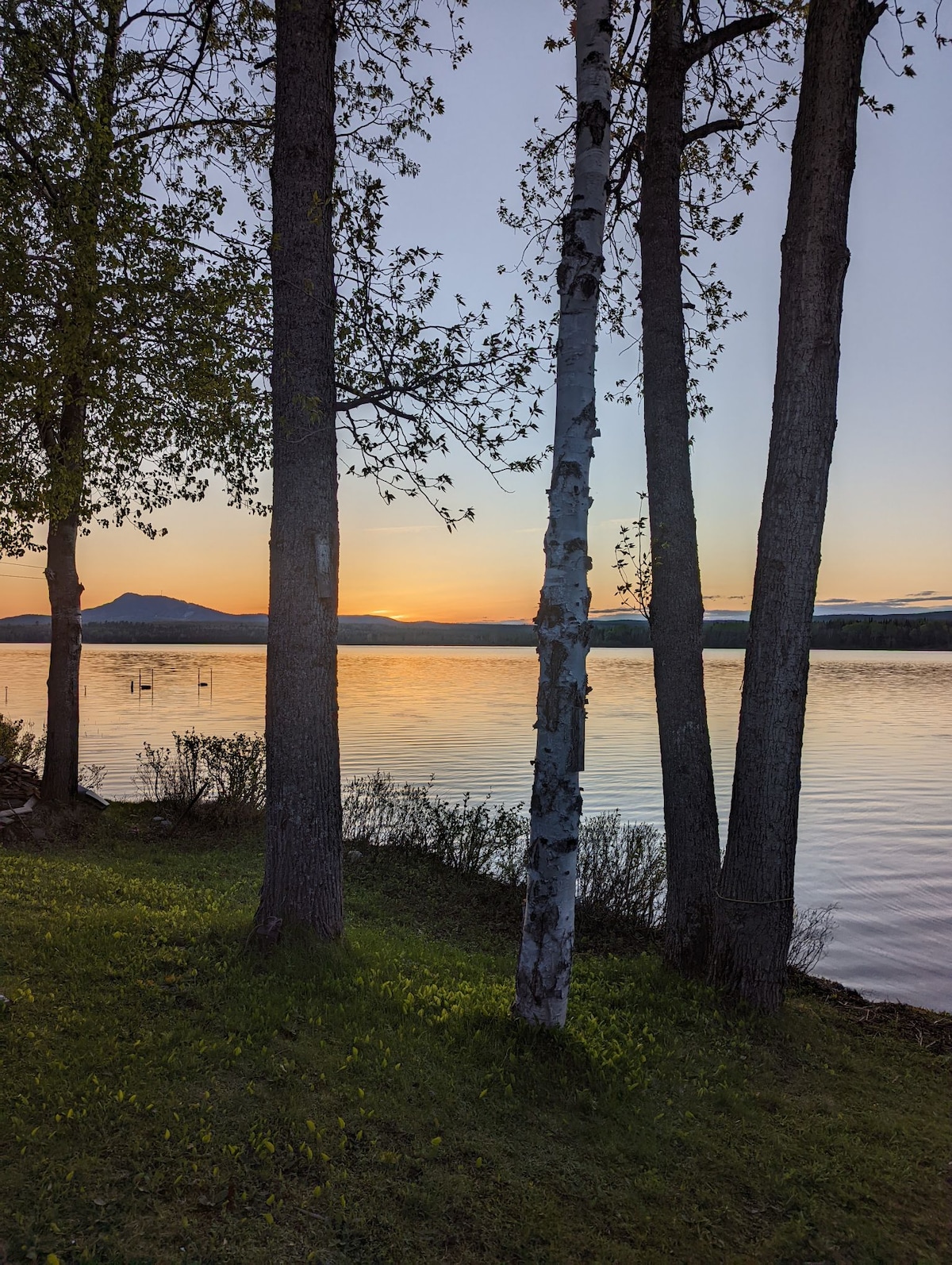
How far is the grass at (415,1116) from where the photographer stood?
3.57 meters

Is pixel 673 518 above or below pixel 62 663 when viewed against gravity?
above

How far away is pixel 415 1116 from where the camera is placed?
4387 millimetres

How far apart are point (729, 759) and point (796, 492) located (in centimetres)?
2101

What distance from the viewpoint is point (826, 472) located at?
6.40 meters

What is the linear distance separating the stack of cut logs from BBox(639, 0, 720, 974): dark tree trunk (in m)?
9.54

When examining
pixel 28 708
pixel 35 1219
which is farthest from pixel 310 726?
pixel 28 708

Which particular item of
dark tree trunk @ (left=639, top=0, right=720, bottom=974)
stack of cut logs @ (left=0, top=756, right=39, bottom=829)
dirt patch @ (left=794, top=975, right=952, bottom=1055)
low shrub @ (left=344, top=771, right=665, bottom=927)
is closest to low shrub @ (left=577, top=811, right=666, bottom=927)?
low shrub @ (left=344, top=771, right=665, bottom=927)

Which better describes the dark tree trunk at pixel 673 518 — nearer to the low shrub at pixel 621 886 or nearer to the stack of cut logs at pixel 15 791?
the low shrub at pixel 621 886

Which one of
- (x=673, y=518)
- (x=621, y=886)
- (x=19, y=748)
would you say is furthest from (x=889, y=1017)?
(x=19, y=748)

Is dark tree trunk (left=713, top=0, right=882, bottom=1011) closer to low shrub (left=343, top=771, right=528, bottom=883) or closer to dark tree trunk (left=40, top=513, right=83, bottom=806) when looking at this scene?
low shrub (left=343, top=771, right=528, bottom=883)

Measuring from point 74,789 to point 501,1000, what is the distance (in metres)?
9.20

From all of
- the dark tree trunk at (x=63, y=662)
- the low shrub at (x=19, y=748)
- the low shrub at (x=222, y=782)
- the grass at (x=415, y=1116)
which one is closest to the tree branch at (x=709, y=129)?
the grass at (x=415, y=1116)

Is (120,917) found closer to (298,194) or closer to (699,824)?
(699,824)

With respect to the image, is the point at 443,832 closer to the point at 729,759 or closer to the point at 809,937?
the point at 809,937
